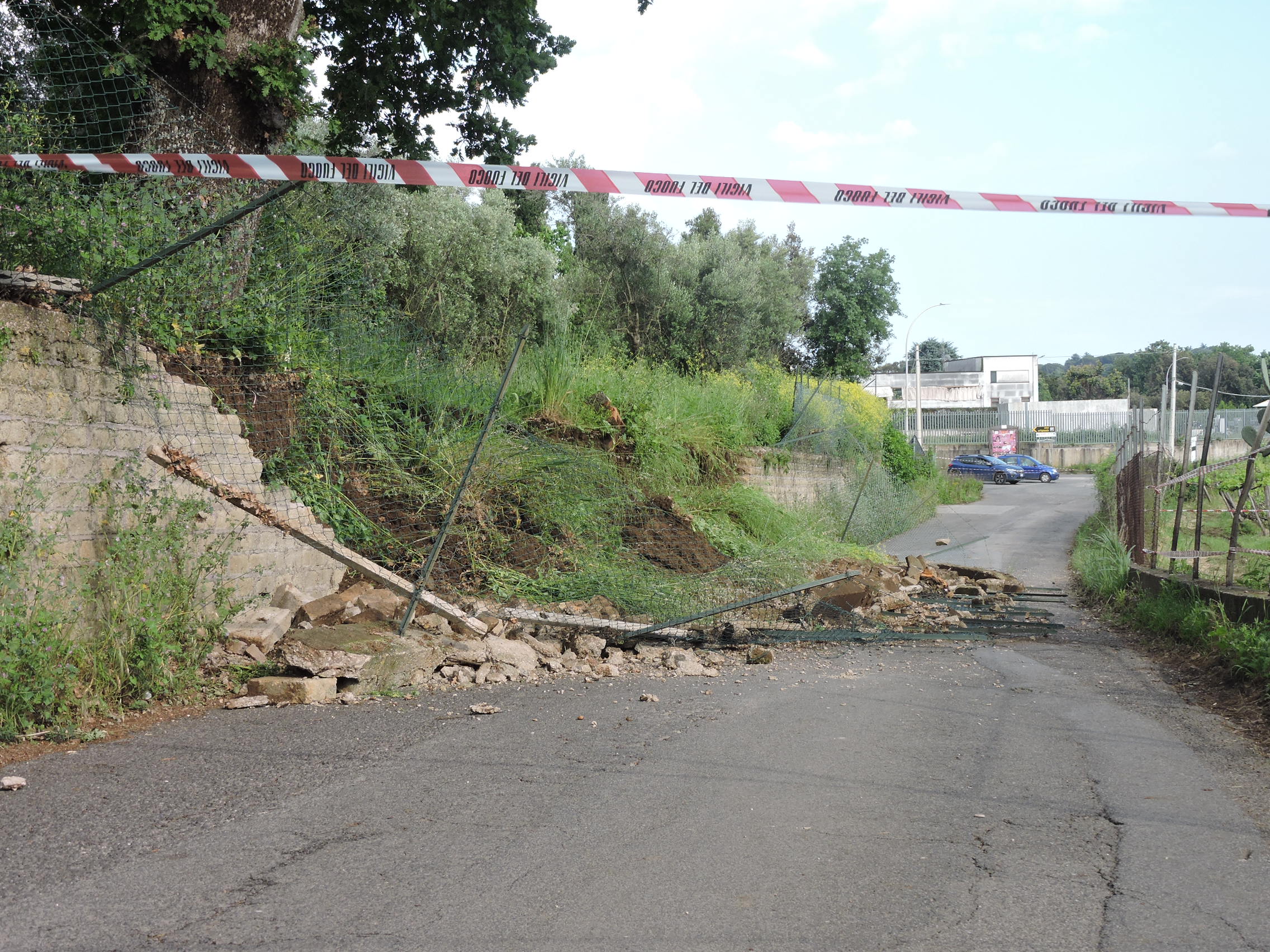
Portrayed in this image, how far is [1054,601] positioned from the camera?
12.3 metres

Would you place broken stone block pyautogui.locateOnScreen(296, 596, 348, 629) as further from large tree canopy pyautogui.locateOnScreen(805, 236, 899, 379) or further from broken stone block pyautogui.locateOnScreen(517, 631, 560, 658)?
large tree canopy pyautogui.locateOnScreen(805, 236, 899, 379)

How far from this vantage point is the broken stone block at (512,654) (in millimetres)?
6883

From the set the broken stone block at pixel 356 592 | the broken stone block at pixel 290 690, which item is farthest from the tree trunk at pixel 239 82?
the broken stone block at pixel 290 690

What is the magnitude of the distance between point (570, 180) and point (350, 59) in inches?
310

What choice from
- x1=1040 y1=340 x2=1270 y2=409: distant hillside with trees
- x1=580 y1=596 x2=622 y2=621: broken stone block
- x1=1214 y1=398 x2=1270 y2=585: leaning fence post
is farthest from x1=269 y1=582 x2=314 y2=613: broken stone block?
x1=1040 y1=340 x2=1270 y2=409: distant hillside with trees

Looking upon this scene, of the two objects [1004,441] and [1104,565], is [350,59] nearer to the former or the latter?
[1104,565]

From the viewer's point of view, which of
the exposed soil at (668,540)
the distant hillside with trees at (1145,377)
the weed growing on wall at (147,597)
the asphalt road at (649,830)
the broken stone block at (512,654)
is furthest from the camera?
the distant hillside with trees at (1145,377)

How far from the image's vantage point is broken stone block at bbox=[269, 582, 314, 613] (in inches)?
294

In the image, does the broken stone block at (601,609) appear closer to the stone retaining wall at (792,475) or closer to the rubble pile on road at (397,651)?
the rubble pile on road at (397,651)

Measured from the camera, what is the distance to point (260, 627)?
672 cm

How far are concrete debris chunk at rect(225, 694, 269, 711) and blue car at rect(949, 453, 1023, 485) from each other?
3943 cm

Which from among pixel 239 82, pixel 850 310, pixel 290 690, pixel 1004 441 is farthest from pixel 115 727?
pixel 1004 441

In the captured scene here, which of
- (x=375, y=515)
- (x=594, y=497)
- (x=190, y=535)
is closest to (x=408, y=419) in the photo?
(x=375, y=515)

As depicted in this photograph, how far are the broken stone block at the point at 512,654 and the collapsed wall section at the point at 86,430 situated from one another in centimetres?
191
